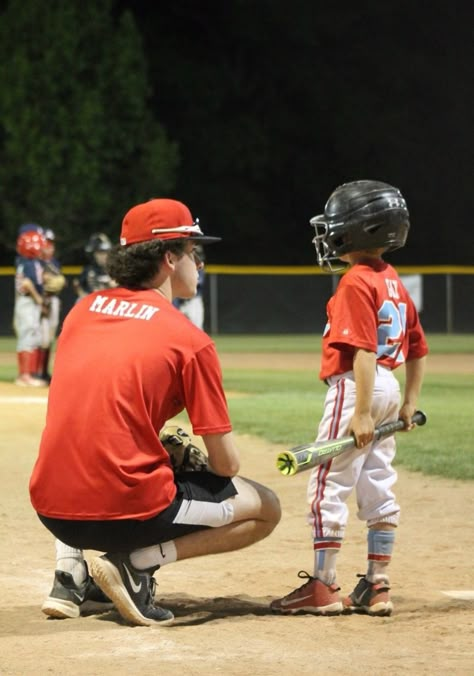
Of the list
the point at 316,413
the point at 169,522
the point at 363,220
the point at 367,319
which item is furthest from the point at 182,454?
the point at 316,413

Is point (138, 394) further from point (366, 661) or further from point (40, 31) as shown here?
point (40, 31)

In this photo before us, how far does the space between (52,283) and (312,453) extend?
37.9 feet

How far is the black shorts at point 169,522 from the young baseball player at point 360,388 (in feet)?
1.30

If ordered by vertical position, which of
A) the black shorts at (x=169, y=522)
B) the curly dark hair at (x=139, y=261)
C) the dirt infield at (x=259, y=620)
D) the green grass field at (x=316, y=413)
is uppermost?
the curly dark hair at (x=139, y=261)

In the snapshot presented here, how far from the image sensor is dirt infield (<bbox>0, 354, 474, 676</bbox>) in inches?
171

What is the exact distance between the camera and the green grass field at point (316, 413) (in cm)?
976

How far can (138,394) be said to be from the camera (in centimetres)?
480

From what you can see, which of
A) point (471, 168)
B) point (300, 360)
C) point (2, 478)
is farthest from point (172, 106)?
point (2, 478)

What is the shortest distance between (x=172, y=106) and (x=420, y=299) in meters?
9.62

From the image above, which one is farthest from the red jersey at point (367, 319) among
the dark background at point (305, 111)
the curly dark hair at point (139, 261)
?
the dark background at point (305, 111)

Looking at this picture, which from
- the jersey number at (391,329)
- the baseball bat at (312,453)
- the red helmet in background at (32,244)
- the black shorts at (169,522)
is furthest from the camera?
the red helmet in background at (32,244)

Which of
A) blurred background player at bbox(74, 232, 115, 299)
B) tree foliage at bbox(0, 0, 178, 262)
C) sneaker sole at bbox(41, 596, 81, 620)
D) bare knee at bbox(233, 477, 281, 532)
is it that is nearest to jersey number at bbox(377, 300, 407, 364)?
bare knee at bbox(233, 477, 281, 532)

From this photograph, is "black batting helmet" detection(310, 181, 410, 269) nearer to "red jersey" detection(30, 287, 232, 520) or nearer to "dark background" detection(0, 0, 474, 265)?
"red jersey" detection(30, 287, 232, 520)

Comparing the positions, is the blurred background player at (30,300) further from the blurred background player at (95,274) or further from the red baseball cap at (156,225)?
Result: the red baseball cap at (156,225)
